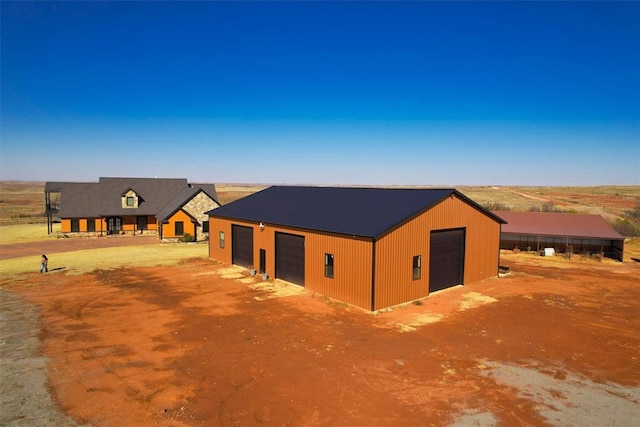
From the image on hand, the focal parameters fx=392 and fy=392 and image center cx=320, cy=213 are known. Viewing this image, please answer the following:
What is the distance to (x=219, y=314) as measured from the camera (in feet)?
60.7

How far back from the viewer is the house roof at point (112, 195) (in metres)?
46.9

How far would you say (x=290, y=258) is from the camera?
24.5 m

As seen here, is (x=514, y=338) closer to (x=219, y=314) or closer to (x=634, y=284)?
(x=219, y=314)

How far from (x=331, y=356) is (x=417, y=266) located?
912 cm

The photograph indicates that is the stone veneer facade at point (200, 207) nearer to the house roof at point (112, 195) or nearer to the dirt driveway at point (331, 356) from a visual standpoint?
the house roof at point (112, 195)

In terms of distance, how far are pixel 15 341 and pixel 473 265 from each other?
23.9m

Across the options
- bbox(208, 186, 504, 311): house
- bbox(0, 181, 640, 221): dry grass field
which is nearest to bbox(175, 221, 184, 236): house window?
bbox(208, 186, 504, 311): house

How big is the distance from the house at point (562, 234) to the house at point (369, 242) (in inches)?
496

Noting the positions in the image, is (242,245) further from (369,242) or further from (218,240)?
(369,242)

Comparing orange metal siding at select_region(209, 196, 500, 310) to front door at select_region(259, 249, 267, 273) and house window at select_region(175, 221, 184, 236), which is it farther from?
house window at select_region(175, 221, 184, 236)

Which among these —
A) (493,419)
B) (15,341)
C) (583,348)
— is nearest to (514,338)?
(583,348)

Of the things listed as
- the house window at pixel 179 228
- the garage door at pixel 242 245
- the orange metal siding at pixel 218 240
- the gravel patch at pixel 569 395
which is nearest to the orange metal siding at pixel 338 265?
the garage door at pixel 242 245

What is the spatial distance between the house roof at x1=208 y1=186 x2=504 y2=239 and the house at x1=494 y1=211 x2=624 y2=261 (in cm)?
1290

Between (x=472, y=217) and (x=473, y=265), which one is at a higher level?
(x=472, y=217)
